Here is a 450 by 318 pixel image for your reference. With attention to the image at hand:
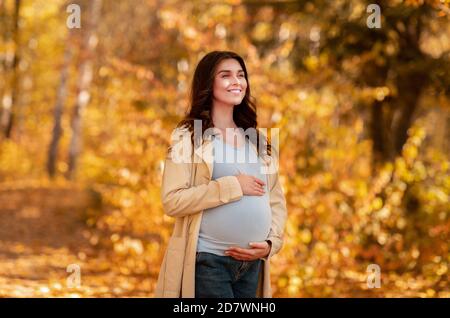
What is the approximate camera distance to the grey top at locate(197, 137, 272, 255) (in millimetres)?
3008

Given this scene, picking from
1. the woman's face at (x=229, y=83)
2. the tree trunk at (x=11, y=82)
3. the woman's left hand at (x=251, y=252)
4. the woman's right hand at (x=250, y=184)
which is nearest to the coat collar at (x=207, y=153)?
the woman's right hand at (x=250, y=184)

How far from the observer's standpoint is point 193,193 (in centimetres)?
295

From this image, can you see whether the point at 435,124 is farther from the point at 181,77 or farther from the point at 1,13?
the point at 181,77

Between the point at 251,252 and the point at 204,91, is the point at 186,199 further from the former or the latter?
the point at 204,91

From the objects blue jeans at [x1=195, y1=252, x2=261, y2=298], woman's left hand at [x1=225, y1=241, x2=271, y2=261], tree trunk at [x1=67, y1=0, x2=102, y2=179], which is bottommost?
blue jeans at [x1=195, y1=252, x2=261, y2=298]

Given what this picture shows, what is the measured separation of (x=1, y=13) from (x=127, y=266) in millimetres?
12476

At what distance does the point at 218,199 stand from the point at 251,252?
0.96 feet

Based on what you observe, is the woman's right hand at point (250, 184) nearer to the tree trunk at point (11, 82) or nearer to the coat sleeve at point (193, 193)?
the coat sleeve at point (193, 193)

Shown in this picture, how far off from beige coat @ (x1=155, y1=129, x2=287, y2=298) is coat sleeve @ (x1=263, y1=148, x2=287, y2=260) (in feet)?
0.03

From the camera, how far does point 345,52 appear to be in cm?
762

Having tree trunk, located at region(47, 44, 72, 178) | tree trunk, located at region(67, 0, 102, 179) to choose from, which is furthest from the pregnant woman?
tree trunk, located at region(47, 44, 72, 178)

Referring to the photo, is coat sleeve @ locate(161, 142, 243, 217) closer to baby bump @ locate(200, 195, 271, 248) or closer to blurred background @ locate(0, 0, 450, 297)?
baby bump @ locate(200, 195, 271, 248)

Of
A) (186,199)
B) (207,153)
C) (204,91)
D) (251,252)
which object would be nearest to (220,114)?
(204,91)
